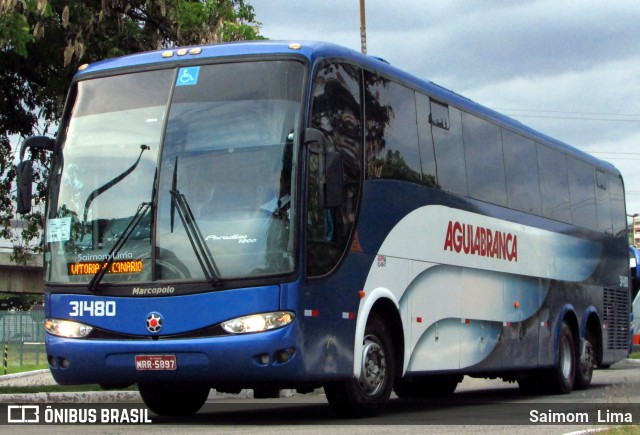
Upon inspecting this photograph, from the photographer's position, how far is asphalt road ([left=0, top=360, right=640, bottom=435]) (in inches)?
444

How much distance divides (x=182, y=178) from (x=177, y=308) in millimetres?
1274

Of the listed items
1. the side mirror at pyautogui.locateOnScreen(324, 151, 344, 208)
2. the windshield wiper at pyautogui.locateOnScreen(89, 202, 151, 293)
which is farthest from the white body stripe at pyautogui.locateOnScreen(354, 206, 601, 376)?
the windshield wiper at pyautogui.locateOnScreen(89, 202, 151, 293)

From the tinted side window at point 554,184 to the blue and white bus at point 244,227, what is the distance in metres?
5.03

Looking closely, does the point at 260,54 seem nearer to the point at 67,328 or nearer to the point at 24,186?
the point at 24,186

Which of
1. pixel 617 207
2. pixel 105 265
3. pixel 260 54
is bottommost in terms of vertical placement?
pixel 105 265

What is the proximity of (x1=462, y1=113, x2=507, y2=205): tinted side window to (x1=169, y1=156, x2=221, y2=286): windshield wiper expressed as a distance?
5.53 meters

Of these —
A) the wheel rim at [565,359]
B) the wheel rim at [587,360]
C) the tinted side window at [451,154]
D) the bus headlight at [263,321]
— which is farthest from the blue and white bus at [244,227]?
the wheel rim at [587,360]

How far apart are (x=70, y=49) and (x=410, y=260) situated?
27.7ft

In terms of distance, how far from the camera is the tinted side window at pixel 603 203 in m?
22.5

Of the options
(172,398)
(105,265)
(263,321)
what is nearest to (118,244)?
(105,265)

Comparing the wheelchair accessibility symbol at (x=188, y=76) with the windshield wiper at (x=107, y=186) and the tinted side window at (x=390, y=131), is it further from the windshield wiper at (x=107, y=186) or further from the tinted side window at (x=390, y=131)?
the tinted side window at (x=390, y=131)

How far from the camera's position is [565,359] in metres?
19.9

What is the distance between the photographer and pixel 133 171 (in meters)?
12.0

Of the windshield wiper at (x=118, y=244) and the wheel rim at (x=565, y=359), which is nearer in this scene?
the windshield wiper at (x=118, y=244)
